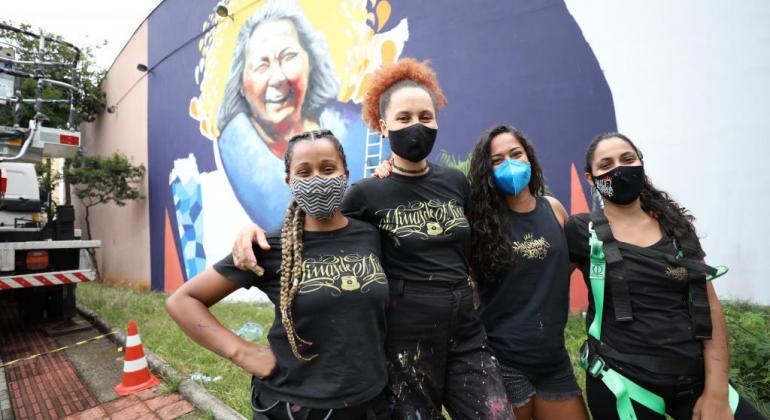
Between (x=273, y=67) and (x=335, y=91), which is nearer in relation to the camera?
(x=335, y=91)

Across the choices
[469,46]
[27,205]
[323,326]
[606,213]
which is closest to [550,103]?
A: [469,46]

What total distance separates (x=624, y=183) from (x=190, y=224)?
27.0 feet

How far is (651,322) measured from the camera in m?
1.54

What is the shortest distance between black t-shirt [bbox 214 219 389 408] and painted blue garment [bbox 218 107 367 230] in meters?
4.28

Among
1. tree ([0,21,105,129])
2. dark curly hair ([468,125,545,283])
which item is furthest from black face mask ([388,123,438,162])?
tree ([0,21,105,129])

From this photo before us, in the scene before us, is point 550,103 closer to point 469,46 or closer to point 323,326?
point 469,46

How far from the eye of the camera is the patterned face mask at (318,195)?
1481mm

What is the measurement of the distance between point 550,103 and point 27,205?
6814 millimetres

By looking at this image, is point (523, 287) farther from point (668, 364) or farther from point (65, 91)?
point (65, 91)

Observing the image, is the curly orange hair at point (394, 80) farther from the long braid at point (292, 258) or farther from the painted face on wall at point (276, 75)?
the painted face on wall at point (276, 75)

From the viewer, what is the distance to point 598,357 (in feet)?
5.35

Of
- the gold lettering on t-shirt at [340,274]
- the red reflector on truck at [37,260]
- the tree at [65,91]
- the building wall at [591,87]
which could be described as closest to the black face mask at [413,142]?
the gold lettering on t-shirt at [340,274]

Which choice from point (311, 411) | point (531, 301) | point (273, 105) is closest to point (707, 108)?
point (531, 301)

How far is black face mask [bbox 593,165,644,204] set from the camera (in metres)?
1.70
